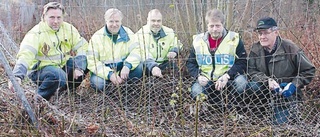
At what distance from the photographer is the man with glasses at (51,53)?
15.1ft

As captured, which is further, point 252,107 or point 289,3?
point 289,3

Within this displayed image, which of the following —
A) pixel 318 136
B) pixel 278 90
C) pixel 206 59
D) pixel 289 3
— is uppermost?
pixel 289 3

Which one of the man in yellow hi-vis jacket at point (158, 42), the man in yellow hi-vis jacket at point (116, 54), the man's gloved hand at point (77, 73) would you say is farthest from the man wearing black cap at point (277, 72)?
the man's gloved hand at point (77, 73)

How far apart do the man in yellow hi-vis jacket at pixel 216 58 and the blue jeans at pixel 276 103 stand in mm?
226

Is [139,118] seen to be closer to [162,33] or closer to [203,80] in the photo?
[203,80]

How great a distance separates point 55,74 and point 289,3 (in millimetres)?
4468

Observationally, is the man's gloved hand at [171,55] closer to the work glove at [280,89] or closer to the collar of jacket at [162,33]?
the collar of jacket at [162,33]

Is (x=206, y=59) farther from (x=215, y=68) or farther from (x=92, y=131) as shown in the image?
(x=92, y=131)

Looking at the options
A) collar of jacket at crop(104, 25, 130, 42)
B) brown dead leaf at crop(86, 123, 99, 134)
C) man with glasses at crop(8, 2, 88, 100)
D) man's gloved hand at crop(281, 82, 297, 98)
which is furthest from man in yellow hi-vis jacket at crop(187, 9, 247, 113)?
man with glasses at crop(8, 2, 88, 100)

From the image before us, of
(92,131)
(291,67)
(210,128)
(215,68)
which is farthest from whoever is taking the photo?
(215,68)

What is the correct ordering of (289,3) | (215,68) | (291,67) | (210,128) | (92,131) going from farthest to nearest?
(289,3) < (215,68) < (291,67) < (210,128) < (92,131)

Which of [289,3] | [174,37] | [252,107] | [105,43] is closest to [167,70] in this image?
[174,37]

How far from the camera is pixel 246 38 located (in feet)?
21.3

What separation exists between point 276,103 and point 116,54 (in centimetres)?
195
